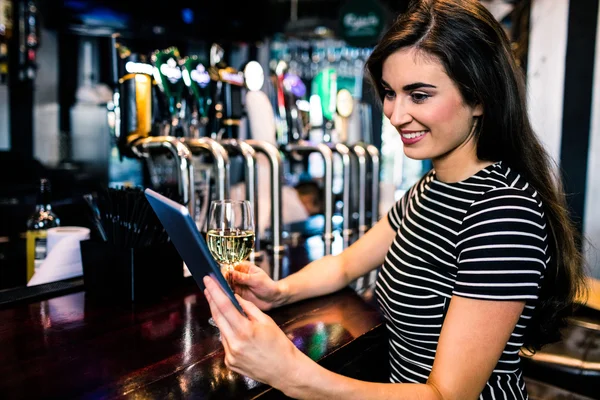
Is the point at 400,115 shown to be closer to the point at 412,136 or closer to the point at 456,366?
the point at 412,136

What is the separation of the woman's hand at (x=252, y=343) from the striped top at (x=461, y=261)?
0.37 metres

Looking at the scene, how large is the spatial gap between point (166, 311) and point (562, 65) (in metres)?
3.99

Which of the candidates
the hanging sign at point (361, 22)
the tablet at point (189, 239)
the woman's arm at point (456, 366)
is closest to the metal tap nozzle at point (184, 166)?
the tablet at point (189, 239)

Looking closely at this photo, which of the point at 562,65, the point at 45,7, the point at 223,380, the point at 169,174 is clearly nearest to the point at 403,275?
the point at 223,380

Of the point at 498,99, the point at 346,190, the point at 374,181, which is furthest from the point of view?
the point at 374,181

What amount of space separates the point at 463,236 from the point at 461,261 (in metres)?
0.06

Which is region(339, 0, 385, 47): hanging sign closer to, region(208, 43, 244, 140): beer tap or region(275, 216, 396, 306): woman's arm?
region(208, 43, 244, 140): beer tap

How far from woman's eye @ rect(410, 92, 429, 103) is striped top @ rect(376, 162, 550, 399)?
0.21 metres

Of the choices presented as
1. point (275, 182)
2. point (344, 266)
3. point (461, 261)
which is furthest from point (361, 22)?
point (461, 261)

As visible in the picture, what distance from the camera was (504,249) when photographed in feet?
3.47

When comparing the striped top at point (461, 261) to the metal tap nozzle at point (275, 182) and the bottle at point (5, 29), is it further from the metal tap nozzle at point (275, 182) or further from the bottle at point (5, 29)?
the bottle at point (5, 29)

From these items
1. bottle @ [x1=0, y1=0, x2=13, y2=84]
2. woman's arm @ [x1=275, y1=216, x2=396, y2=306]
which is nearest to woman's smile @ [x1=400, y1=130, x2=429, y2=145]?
woman's arm @ [x1=275, y1=216, x2=396, y2=306]

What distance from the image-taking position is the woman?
1.03 metres

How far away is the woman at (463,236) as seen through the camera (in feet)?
3.36
